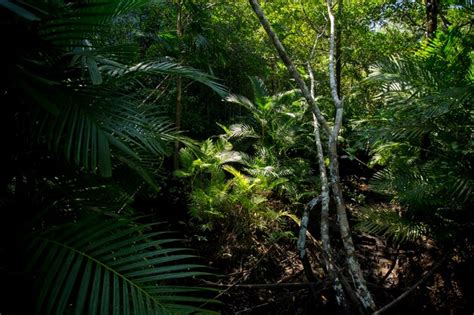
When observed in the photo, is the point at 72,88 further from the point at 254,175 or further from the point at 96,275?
the point at 254,175

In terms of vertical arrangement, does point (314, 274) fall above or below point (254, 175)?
below

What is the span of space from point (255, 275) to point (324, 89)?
238 inches

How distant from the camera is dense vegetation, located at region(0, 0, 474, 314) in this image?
4.40 feet

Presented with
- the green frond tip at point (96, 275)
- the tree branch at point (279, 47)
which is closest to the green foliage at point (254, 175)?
the tree branch at point (279, 47)

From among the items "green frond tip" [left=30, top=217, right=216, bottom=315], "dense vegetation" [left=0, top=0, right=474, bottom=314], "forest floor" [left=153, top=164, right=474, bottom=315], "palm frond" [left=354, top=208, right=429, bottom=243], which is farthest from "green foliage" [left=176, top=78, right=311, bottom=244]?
"green frond tip" [left=30, top=217, right=216, bottom=315]

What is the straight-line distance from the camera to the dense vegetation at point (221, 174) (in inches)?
52.8

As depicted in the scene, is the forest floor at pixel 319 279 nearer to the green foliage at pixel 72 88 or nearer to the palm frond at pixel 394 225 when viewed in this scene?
the palm frond at pixel 394 225

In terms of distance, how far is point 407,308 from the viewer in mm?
2945

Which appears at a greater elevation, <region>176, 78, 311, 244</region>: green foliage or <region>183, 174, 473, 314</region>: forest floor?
<region>176, 78, 311, 244</region>: green foliage

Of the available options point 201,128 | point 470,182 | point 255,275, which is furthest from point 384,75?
point 201,128

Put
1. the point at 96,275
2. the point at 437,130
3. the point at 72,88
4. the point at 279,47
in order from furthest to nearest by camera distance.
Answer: the point at 437,130 → the point at 279,47 → the point at 72,88 → the point at 96,275

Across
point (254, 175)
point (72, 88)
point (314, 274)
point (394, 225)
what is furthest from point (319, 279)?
point (72, 88)

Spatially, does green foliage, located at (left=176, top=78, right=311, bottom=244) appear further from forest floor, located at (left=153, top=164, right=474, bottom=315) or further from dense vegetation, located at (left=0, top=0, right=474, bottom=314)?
forest floor, located at (left=153, top=164, right=474, bottom=315)

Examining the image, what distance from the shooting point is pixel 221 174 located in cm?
446
